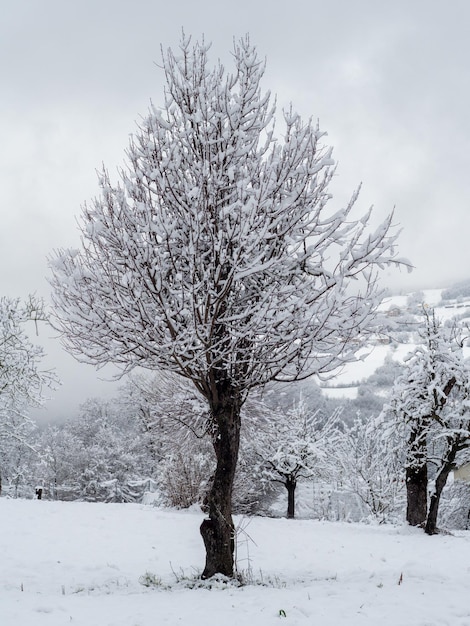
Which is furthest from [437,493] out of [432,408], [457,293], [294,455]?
[457,293]

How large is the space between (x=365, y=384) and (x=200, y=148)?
239 feet

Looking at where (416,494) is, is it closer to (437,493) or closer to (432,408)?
(437,493)

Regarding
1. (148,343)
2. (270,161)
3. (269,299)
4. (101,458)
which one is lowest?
(101,458)

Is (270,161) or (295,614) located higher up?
(270,161)

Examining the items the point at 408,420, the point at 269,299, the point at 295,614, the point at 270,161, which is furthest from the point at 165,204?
the point at 408,420

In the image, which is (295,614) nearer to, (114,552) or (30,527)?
(114,552)

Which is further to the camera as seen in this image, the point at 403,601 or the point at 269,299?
the point at 269,299

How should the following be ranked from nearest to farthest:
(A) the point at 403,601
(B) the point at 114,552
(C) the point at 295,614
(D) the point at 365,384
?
(C) the point at 295,614 < (A) the point at 403,601 < (B) the point at 114,552 < (D) the point at 365,384

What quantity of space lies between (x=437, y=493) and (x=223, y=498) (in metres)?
11.6

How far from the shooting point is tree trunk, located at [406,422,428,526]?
1612 centimetres

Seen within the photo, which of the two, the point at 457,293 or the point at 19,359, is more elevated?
the point at 457,293

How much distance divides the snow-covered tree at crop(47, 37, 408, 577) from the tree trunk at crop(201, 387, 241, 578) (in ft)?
0.08

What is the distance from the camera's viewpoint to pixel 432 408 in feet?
52.6

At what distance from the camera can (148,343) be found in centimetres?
633
